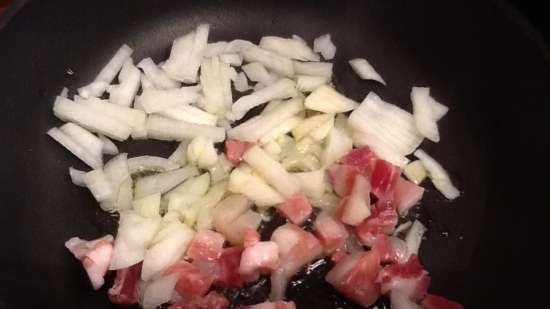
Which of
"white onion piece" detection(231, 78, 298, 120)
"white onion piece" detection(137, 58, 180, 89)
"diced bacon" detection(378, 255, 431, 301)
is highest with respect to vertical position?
"white onion piece" detection(137, 58, 180, 89)

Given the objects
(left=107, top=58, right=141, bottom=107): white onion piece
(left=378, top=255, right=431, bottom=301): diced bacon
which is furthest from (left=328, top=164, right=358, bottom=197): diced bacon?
(left=107, top=58, right=141, bottom=107): white onion piece

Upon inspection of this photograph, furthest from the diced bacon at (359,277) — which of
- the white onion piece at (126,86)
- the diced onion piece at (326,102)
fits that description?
the white onion piece at (126,86)

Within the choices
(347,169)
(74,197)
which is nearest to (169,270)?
(74,197)

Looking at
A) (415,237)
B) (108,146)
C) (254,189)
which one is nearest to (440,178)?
(415,237)

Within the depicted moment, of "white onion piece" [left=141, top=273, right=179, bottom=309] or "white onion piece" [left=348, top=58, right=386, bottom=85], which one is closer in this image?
"white onion piece" [left=141, top=273, right=179, bottom=309]

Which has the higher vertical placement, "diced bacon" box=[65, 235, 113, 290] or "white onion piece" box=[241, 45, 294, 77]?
"white onion piece" box=[241, 45, 294, 77]

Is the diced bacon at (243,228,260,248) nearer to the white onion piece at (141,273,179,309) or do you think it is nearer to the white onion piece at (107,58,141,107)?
the white onion piece at (141,273,179,309)

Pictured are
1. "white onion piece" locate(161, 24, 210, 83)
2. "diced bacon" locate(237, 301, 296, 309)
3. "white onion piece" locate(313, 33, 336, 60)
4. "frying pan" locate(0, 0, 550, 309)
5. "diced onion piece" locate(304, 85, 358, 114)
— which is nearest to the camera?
"diced bacon" locate(237, 301, 296, 309)

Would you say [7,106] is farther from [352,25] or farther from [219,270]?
[352,25]
